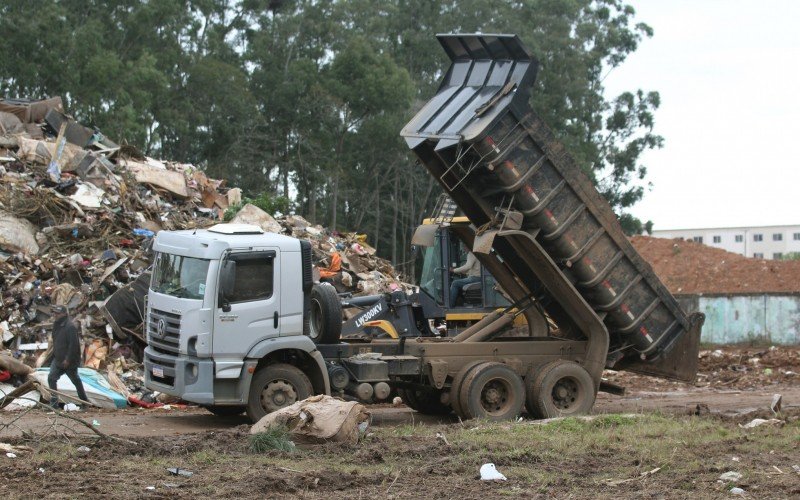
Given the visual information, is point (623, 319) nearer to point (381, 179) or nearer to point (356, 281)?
point (356, 281)

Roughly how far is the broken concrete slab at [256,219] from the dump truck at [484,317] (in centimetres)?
837

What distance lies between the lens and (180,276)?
12461 mm

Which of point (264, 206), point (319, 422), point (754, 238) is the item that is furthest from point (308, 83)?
point (754, 238)

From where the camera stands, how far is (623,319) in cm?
1369

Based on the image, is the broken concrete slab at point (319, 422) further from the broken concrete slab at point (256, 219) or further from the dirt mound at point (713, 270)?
the dirt mound at point (713, 270)

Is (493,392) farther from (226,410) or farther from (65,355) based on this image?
(65,355)

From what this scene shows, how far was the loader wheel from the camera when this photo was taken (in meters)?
14.6

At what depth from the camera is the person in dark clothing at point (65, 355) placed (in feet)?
45.6

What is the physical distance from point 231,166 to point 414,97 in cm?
796

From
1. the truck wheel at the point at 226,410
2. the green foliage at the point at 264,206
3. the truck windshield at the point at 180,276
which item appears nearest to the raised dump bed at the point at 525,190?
the truck windshield at the point at 180,276

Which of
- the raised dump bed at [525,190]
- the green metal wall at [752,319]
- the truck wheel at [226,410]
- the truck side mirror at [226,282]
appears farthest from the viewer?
the green metal wall at [752,319]

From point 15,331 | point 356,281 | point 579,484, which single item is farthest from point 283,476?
point 356,281

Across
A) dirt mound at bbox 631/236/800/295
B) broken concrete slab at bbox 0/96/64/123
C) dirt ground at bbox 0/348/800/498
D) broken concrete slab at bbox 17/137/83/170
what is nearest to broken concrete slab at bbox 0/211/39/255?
broken concrete slab at bbox 17/137/83/170

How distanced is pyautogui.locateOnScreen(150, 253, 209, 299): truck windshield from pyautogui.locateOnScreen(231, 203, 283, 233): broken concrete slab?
8915 mm
